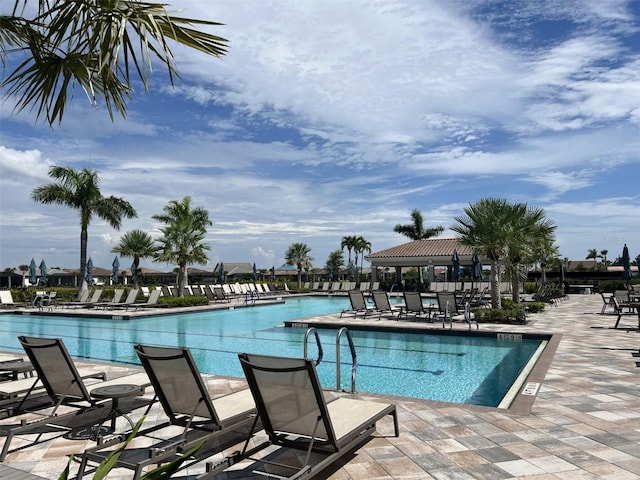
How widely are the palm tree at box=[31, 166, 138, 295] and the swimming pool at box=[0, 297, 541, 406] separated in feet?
30.1

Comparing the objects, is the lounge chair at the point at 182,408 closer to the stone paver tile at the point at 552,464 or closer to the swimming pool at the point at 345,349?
the stone paver tile at the point at 552,464

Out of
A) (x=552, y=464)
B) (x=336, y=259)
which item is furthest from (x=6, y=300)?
(x=336, y=259)

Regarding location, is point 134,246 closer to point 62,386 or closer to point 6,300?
point 6,300

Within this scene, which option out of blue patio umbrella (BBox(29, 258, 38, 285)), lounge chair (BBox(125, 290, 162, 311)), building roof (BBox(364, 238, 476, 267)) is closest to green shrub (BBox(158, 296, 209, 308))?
lounge chair (BBox(125, 290, 162, 311))

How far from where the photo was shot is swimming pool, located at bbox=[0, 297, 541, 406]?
7754 mm

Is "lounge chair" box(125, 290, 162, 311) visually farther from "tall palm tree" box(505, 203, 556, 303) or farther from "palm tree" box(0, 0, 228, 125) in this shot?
"palm tree" box(0, 0, 228, 125)

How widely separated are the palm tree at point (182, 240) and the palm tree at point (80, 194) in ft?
12.6

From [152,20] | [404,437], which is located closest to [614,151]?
[404,437]

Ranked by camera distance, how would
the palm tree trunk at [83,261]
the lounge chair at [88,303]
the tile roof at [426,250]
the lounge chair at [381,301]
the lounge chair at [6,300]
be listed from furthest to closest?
the tile roof at [426,250] < the palm tree trunk at [83,261] < the lounge chair at [6,300] < the lounge chair at [88,303] < the lounge chair at [381,301]

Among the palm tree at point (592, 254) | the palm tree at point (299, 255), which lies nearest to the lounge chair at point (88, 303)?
the palm tree at point (299, 255)

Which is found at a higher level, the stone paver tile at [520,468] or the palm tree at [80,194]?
the palm tree at [80,194]

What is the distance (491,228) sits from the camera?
15.0 meters

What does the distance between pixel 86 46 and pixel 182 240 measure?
2232cm

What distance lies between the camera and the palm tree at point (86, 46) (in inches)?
145
